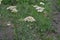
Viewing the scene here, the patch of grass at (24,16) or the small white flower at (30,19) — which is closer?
the patch of grass at (24,16)

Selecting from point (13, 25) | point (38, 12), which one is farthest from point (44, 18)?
point (13, 25)

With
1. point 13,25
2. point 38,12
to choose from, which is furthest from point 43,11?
point 13,25

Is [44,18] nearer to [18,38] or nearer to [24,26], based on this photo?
[24,26]

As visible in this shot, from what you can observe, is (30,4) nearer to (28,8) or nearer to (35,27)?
(28,8)

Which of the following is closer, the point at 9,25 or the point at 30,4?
the point at 9,25

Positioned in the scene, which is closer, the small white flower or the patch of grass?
the patch of grass

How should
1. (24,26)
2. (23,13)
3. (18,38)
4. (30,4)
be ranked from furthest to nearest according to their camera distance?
(30,4) → (23,13) → (24,26) → (18,38)

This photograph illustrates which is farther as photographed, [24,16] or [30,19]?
[24,16]

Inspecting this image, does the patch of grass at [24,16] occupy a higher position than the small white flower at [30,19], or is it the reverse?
the small white flower at [30,19]

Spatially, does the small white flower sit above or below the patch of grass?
above

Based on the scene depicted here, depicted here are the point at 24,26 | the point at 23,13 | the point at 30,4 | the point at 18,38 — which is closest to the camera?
the point at 18,38
